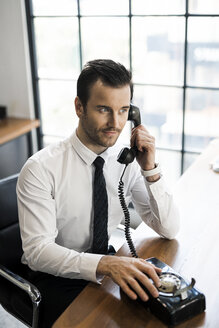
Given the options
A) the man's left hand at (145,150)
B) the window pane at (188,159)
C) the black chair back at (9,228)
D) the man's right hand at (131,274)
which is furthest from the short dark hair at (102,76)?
the window pane at (188,159)

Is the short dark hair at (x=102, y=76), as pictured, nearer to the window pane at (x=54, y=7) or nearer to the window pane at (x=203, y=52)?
the window pane at (x=203, y=52)

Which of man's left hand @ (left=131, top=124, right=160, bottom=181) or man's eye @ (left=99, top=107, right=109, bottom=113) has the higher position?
man's eye @ (left=99, top=107, right=109, bottom=113)

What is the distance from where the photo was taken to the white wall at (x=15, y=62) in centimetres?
325

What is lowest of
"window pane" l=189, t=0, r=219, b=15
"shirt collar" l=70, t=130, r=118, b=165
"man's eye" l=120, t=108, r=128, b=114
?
"shirt collar" l=70, t=130, r=118, b=165

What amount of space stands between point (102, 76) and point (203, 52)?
143 cm

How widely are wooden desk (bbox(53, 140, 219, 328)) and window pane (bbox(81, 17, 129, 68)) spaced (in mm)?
1261

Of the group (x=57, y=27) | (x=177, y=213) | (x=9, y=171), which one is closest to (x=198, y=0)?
(x=57, y=27)

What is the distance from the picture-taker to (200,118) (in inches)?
116

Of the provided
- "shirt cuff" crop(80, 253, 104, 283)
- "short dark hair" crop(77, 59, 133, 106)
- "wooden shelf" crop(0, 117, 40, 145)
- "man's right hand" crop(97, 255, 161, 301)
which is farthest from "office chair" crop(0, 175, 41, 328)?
"wooden shelf" crop(0, 117, 40, 145)

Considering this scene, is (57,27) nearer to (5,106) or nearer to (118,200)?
(5,106)

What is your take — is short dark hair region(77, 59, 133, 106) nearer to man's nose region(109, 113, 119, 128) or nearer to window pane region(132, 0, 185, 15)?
man's nose region(109, 113, 119, 128)

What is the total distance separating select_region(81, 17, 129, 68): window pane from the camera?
9.84 ft

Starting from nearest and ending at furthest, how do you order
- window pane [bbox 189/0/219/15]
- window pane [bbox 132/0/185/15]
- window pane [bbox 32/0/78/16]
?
window pane [bbox 189/0/219/15] < window pane [bbox 132/0/185/15] < window pane [bbox 32/0/78/16]

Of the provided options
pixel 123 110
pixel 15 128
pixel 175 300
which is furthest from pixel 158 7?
pixel 175 300
